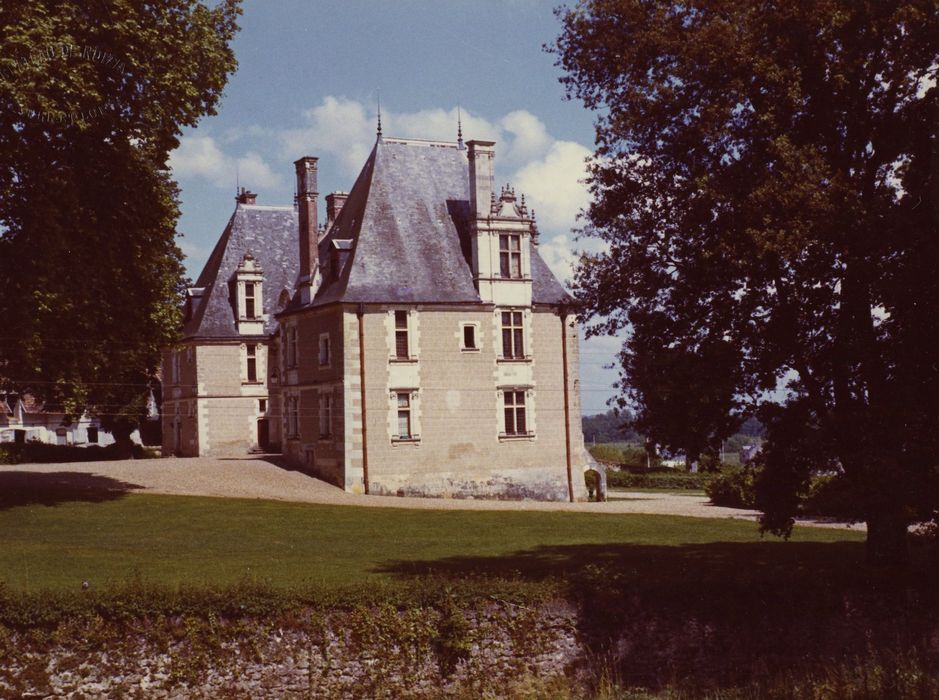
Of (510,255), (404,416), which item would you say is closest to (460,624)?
(404,416)

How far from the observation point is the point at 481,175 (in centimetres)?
4134

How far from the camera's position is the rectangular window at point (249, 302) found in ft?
168

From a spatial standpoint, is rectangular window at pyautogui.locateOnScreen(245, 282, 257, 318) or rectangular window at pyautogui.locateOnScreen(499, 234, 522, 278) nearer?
rectangular window at pyautogui.locateOnScreen(499, 234, 522, 278)

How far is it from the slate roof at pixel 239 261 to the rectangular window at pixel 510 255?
1274 centimetres

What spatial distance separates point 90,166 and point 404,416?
15.2 metres

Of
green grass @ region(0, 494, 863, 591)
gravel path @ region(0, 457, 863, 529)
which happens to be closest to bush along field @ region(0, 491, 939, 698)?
green grass @ region(0, 494, 863, 591)

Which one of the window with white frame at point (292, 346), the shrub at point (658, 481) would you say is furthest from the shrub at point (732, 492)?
the window with white frame at point (292, 346)

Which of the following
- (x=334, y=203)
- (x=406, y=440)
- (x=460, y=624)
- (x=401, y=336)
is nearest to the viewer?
(x=460, y=624)

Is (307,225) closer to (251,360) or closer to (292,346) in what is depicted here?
(292,346)

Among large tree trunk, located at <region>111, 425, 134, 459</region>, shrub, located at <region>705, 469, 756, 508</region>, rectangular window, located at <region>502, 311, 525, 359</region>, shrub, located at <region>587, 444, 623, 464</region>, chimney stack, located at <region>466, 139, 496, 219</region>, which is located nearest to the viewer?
shrub, located at <region>705, 469, 756, 508</region>

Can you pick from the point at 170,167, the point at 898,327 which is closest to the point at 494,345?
the point at 170,167

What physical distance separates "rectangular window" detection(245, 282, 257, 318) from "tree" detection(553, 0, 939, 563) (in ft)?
108

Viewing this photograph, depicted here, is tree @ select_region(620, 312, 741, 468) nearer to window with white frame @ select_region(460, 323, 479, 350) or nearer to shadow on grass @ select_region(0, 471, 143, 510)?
→ shadow on grass @ select_region(0, 471, 143, 510)

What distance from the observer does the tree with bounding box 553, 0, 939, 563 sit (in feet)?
56.7
